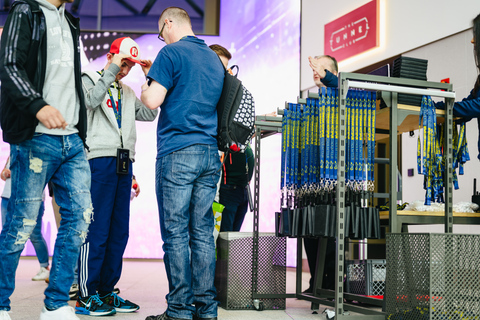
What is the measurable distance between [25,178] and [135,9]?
5.59 m

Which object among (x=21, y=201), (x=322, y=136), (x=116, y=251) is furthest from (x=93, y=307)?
(x=322, y=136)

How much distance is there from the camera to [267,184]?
21.9ft

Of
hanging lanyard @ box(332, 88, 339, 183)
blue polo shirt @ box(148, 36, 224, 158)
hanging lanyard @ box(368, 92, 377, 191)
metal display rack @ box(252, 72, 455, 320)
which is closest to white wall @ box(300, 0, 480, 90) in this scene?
metal display rack @ box(252, 72, 455, 320)

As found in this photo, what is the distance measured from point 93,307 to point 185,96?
1.19 m

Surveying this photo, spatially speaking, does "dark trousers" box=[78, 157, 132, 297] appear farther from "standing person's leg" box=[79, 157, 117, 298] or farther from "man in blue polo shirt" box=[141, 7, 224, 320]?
"man in blue polo shirt" box=[141, 7, 224, 320]

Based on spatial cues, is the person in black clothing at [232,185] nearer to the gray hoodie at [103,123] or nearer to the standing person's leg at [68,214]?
the gray hoodie at [103,123]

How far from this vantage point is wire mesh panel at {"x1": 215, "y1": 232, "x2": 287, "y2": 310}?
10.1ft

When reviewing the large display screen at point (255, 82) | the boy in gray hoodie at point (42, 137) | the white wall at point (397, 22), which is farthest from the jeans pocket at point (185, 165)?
the large display screen at point (255, 82)

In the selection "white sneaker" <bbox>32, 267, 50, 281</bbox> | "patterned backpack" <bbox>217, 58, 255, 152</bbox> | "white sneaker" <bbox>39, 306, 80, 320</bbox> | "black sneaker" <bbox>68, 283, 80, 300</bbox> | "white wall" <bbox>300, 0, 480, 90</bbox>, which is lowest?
"white sneaker" <bbox>32, 267, 50, 281</bbox>

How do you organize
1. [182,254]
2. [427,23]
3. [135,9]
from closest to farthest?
[182,254] < [427,23] < [135,9]

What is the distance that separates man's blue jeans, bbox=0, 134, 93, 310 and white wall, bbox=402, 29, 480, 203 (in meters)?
3.34

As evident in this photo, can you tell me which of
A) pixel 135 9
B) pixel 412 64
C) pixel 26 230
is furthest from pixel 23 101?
pixel 135 9

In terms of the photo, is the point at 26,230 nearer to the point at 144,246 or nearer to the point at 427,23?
the point at 427,23

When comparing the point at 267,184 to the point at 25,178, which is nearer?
the point at 25,178
